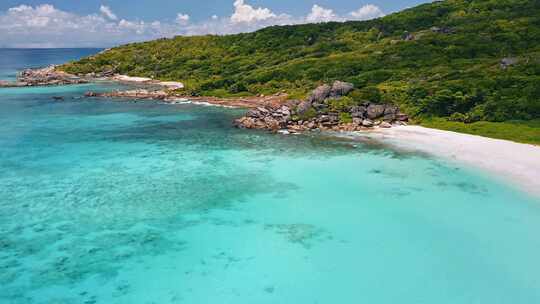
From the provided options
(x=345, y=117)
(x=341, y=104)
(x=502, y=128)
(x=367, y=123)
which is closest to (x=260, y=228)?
(x=367, y=123)

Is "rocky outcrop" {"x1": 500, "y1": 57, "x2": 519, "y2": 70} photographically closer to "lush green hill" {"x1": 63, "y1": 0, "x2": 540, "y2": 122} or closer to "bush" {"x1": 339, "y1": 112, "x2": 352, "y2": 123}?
"lush green hill" {"x1": 63, "y1": 0, "x2": 540, "y2": 122}

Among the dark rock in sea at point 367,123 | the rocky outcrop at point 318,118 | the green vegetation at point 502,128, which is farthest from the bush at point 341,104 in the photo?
the green vegetation at point 502,128

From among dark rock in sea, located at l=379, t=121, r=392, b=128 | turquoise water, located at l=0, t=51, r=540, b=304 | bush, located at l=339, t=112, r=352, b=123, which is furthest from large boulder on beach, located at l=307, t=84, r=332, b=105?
turquoise water, located at l=0, t=51, r=540, b=304

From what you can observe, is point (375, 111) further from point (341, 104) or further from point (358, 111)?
point (341, 104)

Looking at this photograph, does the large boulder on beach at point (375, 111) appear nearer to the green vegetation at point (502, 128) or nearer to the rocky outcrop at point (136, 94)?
the green vegetation at point (502, 128)

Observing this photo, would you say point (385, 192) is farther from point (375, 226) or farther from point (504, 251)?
point (504, 251)
